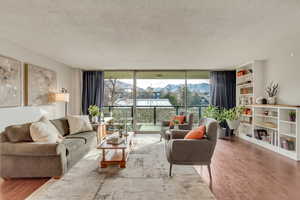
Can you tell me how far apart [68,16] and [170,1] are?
1314mm

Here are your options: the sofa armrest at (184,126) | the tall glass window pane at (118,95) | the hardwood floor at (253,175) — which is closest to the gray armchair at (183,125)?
the sofa armrest at (184,126)

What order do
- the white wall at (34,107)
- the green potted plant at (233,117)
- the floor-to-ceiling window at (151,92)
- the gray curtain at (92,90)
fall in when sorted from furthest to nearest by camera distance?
the floor-to-ceiling window at (151,92) < the gray curtain at (92,90) < the green potted plant at (233,117) < the white wall at (34,107)

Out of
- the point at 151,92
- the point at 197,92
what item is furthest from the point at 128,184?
the point at 197,92

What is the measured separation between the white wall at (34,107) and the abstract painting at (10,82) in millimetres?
110

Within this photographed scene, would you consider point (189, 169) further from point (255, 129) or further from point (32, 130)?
point (255, 129)

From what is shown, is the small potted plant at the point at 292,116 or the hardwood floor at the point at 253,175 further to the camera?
the small potted plant at the point at 292,116

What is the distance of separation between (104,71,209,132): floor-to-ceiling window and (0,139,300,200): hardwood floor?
2.90 metres

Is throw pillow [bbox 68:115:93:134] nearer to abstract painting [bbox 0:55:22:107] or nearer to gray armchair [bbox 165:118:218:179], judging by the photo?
abstract painting [bbox 0:55:22:107]

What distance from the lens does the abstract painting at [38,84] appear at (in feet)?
13.0

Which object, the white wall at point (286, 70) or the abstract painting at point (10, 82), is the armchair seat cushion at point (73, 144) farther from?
the white wall at point (286, 70)

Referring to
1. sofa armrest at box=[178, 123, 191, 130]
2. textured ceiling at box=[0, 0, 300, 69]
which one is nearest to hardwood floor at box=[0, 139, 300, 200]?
sofa armrest at box=[178, 123, 191, 130]

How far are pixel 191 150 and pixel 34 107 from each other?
3.58m

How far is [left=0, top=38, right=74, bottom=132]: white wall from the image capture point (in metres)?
3.34

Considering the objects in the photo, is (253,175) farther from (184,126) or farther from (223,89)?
(223,89)
